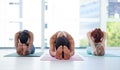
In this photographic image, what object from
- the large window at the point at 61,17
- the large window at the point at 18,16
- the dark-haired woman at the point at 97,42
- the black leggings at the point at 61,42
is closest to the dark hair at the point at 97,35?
the dark-haired woman at the point at 97,42

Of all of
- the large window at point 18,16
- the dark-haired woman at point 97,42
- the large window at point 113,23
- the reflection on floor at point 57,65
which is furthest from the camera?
the large window at point 18,16

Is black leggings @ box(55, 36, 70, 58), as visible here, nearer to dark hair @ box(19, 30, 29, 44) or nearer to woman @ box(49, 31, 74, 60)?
woman @ box(49, 31, 74, 60)

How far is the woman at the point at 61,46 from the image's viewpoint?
3840 millimetres

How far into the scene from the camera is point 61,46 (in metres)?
3.83

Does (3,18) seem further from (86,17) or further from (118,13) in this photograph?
(118,13)

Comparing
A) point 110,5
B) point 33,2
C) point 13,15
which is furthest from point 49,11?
point 110,5

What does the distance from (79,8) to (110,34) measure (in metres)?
1.24

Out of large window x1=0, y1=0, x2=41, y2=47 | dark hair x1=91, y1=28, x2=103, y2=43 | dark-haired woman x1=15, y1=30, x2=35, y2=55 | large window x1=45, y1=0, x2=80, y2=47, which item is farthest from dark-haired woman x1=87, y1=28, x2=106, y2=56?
large window x1=0, y1=0, x2=41, y2=47

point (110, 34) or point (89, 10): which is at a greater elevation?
point (89, 10)

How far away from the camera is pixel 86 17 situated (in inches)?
267

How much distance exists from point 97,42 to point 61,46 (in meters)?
1.08

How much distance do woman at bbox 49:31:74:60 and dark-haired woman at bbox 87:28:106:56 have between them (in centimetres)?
68

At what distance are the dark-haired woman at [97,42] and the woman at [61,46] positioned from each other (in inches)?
26.8

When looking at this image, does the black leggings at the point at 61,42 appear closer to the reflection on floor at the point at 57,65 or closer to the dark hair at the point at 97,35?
the reflection on floor at the point at 57,65
